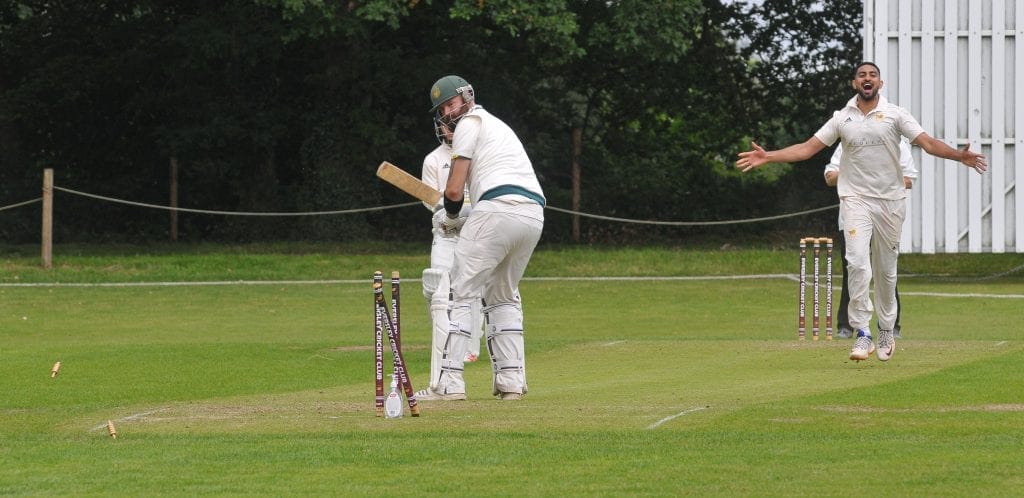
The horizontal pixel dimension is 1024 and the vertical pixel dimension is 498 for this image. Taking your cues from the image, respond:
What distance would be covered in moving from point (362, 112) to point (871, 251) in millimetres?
22703

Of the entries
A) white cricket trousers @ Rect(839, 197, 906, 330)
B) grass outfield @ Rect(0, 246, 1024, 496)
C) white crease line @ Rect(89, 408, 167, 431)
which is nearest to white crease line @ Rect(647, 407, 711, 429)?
grass outfield @ Rect(0, 246, 1024, 496)

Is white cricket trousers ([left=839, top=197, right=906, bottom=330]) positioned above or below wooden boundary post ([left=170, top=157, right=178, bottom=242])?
below

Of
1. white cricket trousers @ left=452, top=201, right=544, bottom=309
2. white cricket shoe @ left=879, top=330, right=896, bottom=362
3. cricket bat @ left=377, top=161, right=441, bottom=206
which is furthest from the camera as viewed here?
white cricket shoe @ left=879, top=330, right=896, bottom=362

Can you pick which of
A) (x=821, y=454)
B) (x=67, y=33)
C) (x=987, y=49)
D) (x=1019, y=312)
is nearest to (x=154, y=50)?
(x=67, y=33)

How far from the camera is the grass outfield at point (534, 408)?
683 centimetres

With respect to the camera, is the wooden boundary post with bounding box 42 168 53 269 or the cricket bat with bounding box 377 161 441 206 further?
the wooden boundary post with bounding box 42 168 53 269

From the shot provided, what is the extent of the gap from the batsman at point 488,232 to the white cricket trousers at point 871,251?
10.2ft

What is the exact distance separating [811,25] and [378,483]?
30792 millimetres

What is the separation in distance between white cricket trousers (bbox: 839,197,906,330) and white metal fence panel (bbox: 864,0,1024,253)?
41.5 feet

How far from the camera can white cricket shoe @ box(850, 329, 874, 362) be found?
1197 centimetres

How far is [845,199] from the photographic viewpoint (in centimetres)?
1219

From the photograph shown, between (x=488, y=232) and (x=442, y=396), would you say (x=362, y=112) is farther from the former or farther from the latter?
(x=488, y=232)

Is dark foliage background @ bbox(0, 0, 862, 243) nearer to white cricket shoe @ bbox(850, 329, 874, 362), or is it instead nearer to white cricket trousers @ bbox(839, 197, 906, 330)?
white cricket trousers @ bbox(839, 197, 906, 330)

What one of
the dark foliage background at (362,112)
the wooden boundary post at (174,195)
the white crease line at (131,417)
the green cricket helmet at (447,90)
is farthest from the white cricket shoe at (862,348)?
the wooden boundary post at (174,195)
